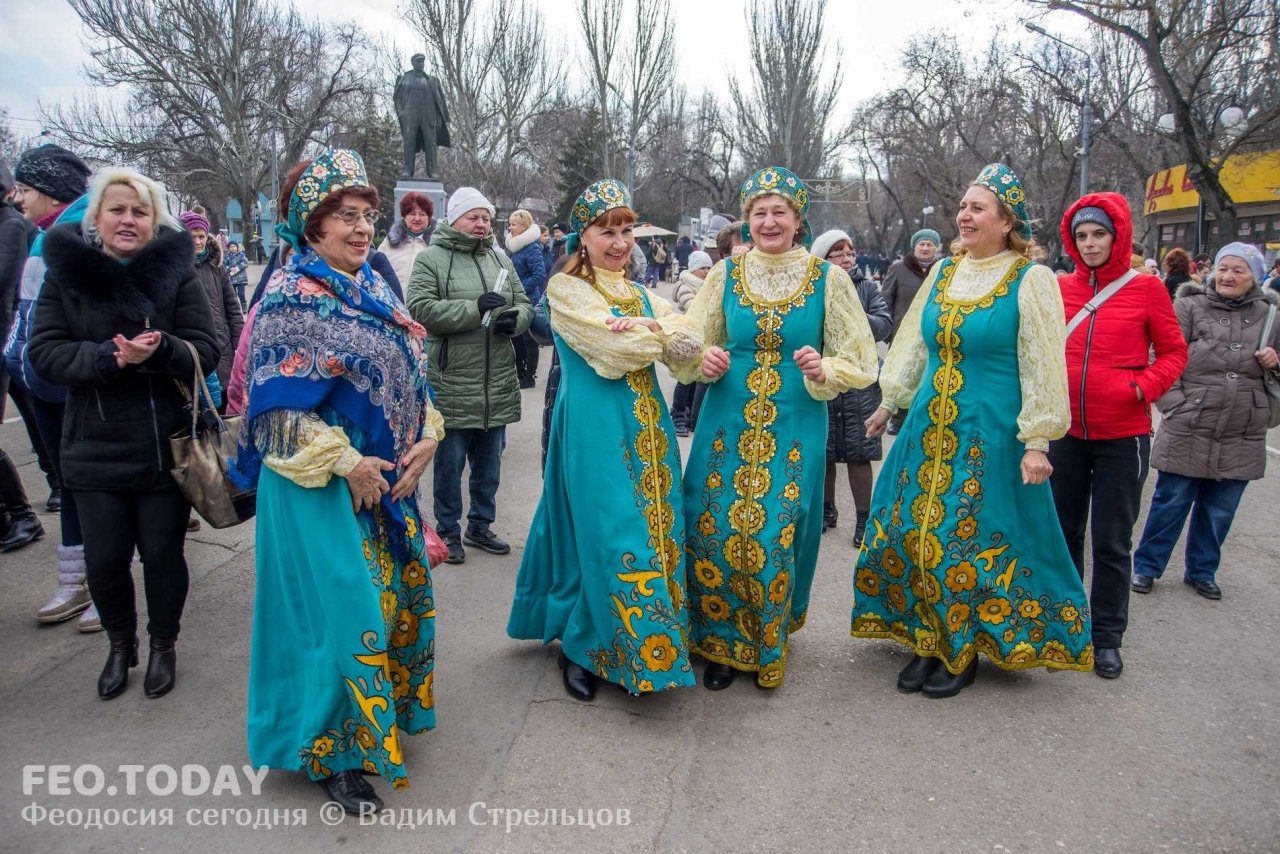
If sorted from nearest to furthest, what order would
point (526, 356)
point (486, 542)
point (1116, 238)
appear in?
point (1116, 238) → point (486, 542) → point (526, 356)

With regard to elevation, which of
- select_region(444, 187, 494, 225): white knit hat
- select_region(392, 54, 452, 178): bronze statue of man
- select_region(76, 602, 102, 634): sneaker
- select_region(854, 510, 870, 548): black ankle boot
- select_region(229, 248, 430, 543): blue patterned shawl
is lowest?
select_region(76, 602, 102, 634): sneaker

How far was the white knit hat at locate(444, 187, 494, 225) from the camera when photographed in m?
4.99

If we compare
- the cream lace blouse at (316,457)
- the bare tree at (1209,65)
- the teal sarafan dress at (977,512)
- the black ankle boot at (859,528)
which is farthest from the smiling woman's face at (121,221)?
the bare tree at (1209,65)

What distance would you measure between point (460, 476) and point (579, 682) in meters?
1.90

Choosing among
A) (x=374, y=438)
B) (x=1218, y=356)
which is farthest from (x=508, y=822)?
A: (x=1218, y=356)

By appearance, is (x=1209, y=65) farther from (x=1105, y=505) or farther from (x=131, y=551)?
(x=131, y=551)

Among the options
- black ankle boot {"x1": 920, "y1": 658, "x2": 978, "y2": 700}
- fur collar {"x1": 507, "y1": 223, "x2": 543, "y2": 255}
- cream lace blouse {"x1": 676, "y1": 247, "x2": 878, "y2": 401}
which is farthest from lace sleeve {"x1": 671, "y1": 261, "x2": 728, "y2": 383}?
fur collar {"x1": 507, "y1": 223, "x2": 543, "y2": 255}

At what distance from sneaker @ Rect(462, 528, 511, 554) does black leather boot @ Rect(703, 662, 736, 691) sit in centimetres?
195

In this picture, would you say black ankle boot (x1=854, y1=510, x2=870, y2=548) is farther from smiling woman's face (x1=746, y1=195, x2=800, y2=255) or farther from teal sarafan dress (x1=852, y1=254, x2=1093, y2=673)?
smiling woman's face (x1=746, y1=195, x2=800, y2=255)

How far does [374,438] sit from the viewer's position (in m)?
2.79

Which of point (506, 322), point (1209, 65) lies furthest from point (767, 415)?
point (1209, 65)

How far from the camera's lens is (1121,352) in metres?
3.73

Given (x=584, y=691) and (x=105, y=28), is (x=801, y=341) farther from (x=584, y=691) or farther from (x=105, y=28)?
(x=105, y=28)

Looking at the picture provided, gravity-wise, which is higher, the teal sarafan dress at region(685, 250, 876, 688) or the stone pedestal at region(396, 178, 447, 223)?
the stone pedestal at region(396, 178, 447, 223)
